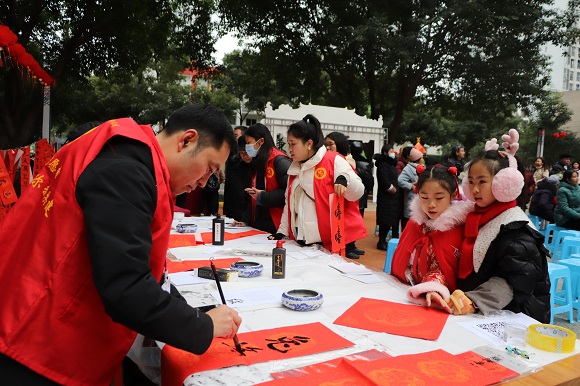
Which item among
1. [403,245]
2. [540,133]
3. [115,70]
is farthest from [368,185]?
[540,133]

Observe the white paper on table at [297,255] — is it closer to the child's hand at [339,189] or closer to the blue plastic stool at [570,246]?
the child's hand at [339,189]

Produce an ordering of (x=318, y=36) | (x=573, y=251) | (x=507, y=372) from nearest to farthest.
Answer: (x=507, y=372), (x=573, y=251), (x=318, y=36)

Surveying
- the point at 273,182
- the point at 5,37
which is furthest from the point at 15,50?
the point at 273,182

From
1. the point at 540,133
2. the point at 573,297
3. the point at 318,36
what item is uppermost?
the point at 318,36

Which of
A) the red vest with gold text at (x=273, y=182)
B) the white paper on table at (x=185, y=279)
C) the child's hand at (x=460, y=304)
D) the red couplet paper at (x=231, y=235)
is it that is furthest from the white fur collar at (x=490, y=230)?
the red vest with gold text at (x=273, y=182)

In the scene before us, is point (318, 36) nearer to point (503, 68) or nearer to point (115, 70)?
point (503, 68)

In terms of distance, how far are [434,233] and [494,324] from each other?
1.88 feet

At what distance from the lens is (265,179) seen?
385 centimetres

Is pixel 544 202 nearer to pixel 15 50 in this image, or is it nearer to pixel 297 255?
pixel 297 255

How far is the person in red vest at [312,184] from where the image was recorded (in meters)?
3.17

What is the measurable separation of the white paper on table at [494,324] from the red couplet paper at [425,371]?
0.24 meters

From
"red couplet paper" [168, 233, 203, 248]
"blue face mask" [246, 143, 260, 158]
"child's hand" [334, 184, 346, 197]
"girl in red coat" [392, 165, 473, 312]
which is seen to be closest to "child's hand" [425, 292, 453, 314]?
"girl in red coat" [392, 165, 473, 312]

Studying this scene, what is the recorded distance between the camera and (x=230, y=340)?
1.46 meters

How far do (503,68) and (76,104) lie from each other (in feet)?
42.1
